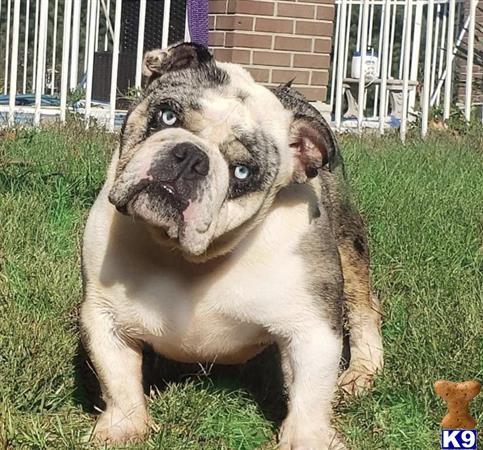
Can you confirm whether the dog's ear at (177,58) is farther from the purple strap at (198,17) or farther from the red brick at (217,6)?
the red brick at (217,6)

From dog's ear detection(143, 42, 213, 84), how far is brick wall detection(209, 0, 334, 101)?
4199 millimetres

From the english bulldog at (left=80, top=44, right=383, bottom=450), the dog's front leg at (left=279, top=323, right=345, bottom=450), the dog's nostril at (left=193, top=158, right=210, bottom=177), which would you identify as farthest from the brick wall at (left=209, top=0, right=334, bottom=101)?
the dog's nostril at (left=193, top=158, right=210, bottom=177)

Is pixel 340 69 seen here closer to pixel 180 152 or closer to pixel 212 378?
pixel 212 378

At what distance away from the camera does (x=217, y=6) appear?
7664 mm

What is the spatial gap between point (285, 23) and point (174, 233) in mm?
5173

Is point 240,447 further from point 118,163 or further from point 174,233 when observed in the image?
point 118,163

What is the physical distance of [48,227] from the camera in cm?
450

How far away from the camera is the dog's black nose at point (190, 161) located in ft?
8.89

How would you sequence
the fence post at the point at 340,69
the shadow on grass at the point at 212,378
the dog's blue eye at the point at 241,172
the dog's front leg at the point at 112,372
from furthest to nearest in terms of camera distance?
the fence post at the point at 340,69
the shadow on grass at the point at 212,378
the dog's front leg at the point at 112,372
the dog's blue eye at the point at 241,172

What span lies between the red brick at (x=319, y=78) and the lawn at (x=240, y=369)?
7.81 ft

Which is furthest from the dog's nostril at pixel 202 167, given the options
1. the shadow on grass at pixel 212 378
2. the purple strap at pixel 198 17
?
the purple strap at pixel 198 17

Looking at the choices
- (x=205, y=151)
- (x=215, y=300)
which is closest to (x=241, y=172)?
(x=205, y=151)

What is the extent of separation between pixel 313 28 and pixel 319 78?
40 centimetres

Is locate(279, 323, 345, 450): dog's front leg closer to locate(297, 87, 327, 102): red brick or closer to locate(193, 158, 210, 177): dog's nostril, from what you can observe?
locate(193, 158, 210, 177): dog's nostril
